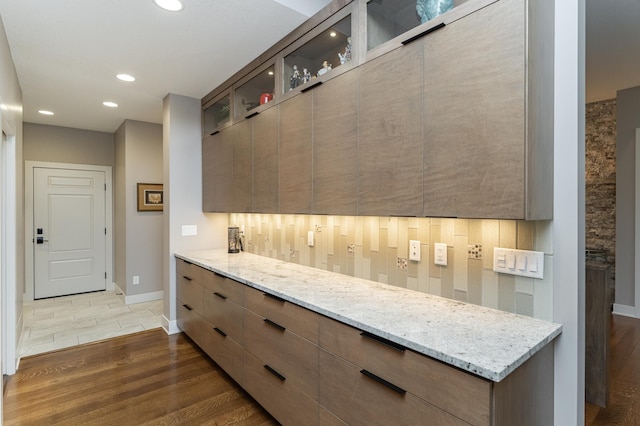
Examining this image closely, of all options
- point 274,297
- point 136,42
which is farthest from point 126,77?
point 274,297

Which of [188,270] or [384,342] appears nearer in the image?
[384,342]

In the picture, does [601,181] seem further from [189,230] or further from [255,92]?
[189,230]

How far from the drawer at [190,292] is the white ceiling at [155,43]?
6.55 feet

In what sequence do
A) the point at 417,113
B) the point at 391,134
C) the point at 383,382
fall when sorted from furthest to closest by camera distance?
the point at 391,134 → the point at 417,113 → the point at 383,382

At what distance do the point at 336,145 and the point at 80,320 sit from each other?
4037mm

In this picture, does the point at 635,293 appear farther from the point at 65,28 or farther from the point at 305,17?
the point at 65,28

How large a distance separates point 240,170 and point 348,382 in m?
2.18

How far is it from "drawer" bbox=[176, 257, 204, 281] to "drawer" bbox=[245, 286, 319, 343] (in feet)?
3.19

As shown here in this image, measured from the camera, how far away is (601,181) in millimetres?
4613

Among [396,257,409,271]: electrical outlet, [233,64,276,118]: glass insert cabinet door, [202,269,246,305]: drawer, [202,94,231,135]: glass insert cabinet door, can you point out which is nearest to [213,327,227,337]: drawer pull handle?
[202,269,246,305]: drawer

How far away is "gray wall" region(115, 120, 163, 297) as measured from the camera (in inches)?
189

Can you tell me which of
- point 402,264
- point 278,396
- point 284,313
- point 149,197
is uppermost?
point 149,197

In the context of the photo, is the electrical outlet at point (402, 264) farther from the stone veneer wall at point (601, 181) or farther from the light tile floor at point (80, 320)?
the stone veneer wall at point (601, 181)

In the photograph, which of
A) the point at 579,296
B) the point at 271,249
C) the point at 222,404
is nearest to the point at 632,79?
the point at 579,296
